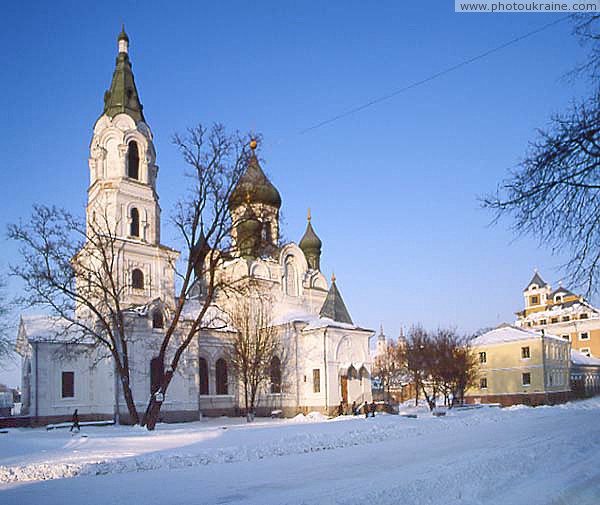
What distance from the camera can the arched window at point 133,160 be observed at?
35.2 m

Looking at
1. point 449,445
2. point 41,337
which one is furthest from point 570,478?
point 41,337

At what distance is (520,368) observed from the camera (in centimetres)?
5066

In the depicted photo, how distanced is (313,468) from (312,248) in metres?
37.7

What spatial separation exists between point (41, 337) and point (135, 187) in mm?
10024

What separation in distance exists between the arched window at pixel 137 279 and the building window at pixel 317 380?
12.1 m

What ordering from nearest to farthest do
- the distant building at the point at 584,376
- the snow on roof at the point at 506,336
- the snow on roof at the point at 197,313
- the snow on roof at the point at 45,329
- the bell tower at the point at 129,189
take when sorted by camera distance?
the snow on roof at the point at 45,329 < the bell tower at the point at 129,189 < the snow on roof at the point at 197,313 < the snow on roof at the point at 506,336 < the distant building at the point at 584,376

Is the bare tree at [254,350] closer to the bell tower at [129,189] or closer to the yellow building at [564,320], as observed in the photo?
the bell tower at [129,189]

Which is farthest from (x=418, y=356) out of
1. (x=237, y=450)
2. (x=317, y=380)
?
(x=237, y=450)

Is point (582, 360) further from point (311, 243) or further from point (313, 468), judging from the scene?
point (313, 468)

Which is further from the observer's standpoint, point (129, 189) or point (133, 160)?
point (133, 160)

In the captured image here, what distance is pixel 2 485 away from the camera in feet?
37.4

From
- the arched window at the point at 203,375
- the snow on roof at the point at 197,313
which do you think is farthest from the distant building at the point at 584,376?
the arched window at the point at 203,375

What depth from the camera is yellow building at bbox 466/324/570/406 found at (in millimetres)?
49431

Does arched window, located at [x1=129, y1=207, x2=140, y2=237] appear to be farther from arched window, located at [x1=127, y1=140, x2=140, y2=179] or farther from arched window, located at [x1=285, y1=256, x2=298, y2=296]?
arched window, located at [x1=285, y1=256, x2=298, y2=296]
